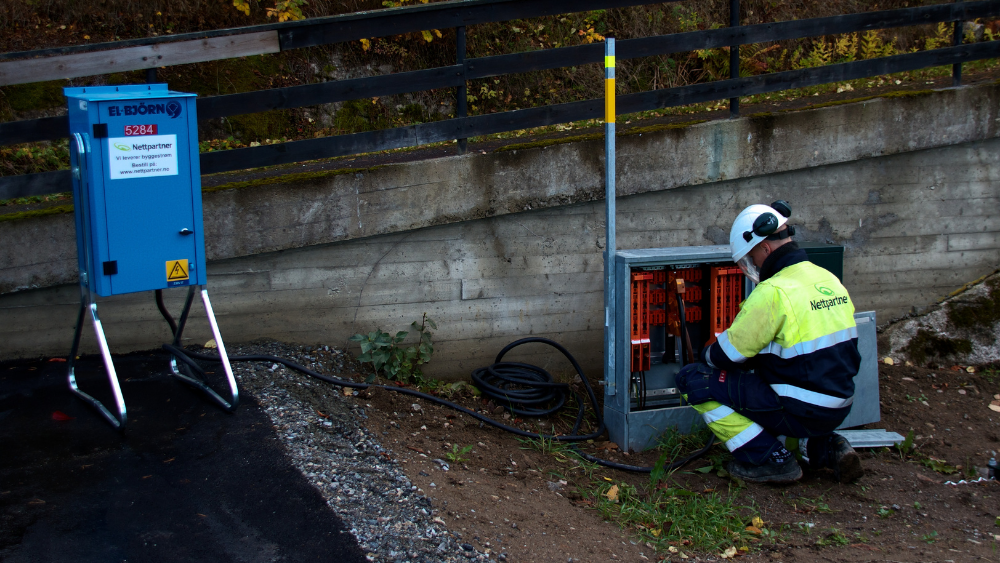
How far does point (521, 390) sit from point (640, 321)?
41.1 inches

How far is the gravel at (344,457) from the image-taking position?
3.16 meters

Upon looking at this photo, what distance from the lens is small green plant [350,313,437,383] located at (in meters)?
5.28

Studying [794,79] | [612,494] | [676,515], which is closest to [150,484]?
[612,494]

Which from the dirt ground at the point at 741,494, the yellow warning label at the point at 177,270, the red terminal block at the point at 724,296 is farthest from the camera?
the red terminal block at the point at 724,296

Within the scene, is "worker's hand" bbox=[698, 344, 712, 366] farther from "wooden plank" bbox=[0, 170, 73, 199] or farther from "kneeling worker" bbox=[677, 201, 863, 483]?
"wooden plank" bbox=[0, 170, 73, 199]

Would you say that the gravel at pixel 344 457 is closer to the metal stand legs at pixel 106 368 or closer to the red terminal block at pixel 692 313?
the metal stand legs at pixel 106 368

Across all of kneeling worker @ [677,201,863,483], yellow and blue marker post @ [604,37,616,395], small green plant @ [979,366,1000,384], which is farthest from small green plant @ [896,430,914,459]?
yellow and blue marker post @ [604,37,616,395]

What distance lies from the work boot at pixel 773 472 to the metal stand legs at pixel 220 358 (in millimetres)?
3042

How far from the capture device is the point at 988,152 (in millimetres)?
6449

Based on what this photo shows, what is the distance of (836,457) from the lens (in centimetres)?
433

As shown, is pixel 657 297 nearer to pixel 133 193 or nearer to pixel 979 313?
pixel 133 193

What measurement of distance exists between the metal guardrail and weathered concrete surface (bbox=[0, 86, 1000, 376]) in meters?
0.26

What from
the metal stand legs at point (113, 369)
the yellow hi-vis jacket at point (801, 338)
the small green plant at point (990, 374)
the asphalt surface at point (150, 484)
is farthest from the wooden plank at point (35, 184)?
the small green plant at point (990, 374)

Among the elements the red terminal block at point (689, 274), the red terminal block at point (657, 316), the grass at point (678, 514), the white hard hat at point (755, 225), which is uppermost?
the white hard hat at point (755, 225)
